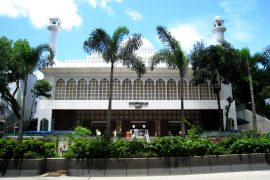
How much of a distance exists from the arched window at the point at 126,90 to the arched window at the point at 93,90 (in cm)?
309

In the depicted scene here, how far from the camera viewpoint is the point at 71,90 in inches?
1313

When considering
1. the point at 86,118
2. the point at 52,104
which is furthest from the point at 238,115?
the point at 52,104

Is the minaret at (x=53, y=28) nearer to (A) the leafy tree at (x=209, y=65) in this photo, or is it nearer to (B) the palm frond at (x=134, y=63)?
(A) the leafy tree at (x=209, y=65)

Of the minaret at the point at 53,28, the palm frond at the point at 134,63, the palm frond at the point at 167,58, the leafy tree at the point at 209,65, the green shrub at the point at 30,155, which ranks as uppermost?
the minaret at the point at 53,28

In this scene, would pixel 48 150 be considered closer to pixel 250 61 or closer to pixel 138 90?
pixel 250 61

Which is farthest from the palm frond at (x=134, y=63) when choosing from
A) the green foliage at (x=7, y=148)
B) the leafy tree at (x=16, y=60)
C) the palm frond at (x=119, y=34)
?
the green foliage at (x=7, y=148)

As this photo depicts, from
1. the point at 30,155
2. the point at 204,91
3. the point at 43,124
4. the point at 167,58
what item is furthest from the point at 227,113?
the point at 30,155

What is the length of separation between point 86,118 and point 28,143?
20797 mm

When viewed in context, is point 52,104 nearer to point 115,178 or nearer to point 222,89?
point 222,89

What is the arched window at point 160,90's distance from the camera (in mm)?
33125

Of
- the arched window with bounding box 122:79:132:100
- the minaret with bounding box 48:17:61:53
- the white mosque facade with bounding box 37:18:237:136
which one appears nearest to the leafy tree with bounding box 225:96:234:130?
the white mosque facade with bounding box 37:18:237:136

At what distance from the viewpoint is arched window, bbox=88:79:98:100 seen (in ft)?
108

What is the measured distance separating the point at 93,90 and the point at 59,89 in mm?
3912

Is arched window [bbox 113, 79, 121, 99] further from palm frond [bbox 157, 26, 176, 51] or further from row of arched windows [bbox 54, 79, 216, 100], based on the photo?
palm frond [bbox 157, 26, 176, 51]
